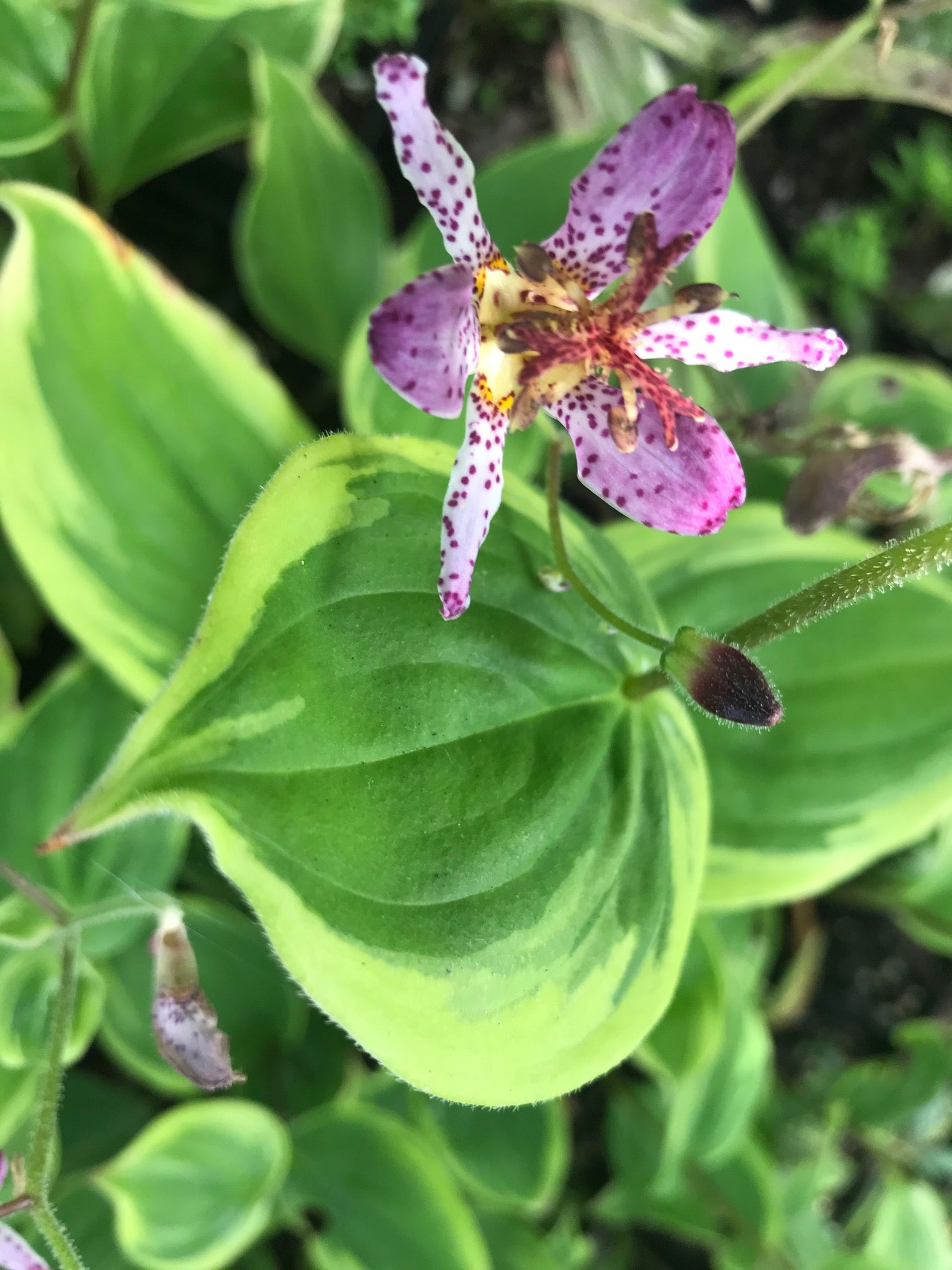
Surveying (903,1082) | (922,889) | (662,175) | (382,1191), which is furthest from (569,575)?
(903,1082)

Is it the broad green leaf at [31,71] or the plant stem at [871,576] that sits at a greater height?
the broad green leaf at [31,71]

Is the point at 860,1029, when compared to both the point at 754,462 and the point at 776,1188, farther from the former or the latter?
the point at 754,462

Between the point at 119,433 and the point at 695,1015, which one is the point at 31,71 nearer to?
the point at 119,433

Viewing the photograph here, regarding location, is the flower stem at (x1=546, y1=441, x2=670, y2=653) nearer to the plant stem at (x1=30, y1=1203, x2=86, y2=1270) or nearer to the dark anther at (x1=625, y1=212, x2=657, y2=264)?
the dark anther at (x1=625, y1=212, x2=657, y2=264)

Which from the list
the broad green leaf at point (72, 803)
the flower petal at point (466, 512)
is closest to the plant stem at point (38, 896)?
the broad green leaf at point (72, 803)

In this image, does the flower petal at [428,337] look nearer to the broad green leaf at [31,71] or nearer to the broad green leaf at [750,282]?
the broad green leaf at [31,71]

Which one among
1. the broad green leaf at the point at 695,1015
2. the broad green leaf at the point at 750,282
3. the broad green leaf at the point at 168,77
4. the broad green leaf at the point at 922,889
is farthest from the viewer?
the broad green leaf at the point at 922,889
